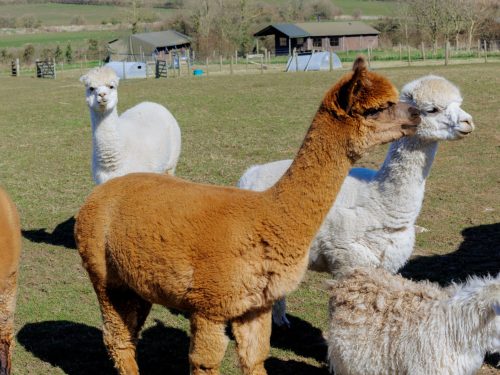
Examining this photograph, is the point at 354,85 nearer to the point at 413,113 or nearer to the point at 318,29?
the point at 413,113

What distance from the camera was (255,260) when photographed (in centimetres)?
358

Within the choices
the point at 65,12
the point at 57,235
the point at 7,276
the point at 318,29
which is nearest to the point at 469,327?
the point at 7,276

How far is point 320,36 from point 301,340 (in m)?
64.7

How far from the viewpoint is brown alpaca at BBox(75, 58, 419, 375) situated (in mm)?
3322

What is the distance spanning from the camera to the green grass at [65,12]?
9947cm

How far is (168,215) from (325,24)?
68.9 metres

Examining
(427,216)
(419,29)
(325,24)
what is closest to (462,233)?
(427,216)

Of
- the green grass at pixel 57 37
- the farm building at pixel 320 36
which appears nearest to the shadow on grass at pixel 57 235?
the farm building at pixel 320 36

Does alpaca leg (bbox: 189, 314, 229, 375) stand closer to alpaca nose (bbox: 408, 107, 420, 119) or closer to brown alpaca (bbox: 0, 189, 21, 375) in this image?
alpaca nose (bbox: 408, 107, 420, 119)

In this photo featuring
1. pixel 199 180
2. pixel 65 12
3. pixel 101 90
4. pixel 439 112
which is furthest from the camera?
pixel 65 12

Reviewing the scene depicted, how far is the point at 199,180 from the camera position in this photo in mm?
11055

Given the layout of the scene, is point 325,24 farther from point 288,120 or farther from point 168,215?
point 168,215

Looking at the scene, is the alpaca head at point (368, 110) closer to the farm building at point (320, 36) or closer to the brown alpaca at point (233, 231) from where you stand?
the brown alpaca at point (233, 231)

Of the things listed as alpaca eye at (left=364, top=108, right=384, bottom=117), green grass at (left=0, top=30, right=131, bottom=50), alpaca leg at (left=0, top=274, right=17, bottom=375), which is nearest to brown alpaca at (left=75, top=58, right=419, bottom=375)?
alpaca eye at (left=364, top=108, right=384, bottom=117)
